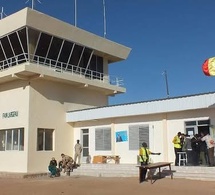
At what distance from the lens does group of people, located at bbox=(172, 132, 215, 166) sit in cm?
1570

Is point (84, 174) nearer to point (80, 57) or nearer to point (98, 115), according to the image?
point (98, 115)

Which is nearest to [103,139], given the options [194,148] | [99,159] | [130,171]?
[99,159]

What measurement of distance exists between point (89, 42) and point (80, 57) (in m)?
1.18

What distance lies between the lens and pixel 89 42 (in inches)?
923

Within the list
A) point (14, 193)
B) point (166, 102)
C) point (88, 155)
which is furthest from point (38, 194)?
point (88, 155)

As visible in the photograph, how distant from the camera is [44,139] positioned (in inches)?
811

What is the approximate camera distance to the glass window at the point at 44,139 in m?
20.4

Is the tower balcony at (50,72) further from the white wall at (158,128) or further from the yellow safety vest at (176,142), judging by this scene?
the yellow safety vest at (176,142)

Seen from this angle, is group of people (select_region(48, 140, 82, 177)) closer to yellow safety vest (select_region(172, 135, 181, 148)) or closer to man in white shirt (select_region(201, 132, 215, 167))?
yellow safety vest (select_region(172, 135, 181, 148))

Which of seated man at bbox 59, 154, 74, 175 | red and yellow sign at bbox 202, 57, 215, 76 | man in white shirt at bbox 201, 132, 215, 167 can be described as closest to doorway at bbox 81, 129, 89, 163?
seated man at bbox 59, 154, 74, 175

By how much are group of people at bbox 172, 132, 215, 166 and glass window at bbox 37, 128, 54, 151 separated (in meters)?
8.08

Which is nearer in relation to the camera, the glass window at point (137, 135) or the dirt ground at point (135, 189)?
the dirt ground at point (135, 189)

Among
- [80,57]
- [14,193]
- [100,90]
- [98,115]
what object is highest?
[80,57]

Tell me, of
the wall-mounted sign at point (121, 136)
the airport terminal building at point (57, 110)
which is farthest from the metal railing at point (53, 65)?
the wall-mounted sign at point (121, 136)
